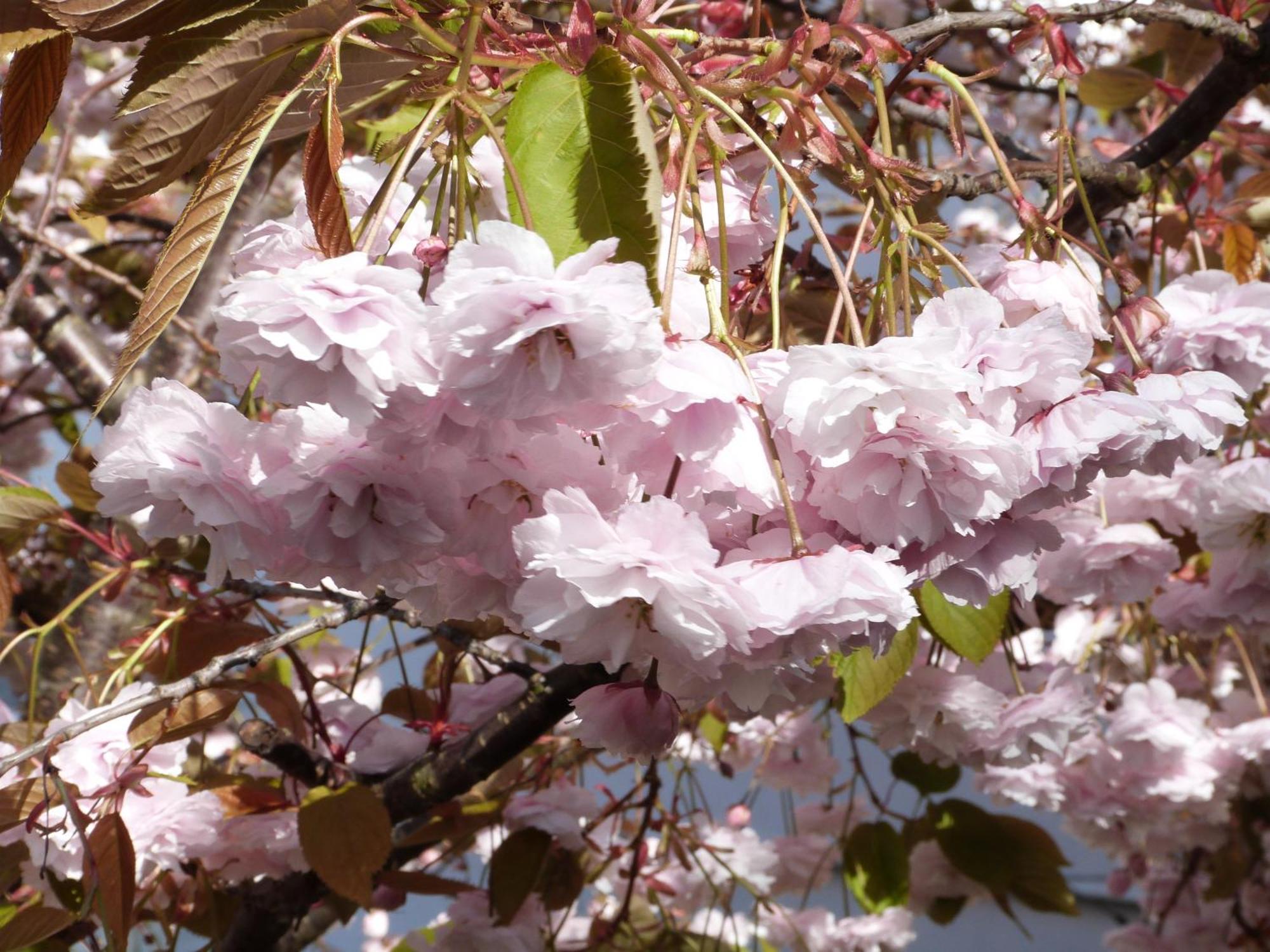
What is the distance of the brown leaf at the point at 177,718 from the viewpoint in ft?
2.59

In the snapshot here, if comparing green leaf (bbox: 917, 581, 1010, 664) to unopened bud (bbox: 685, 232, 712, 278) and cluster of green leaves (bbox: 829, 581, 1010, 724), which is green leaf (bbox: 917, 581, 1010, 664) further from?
unopened bud (bbox: 685, 232, 712, 278)

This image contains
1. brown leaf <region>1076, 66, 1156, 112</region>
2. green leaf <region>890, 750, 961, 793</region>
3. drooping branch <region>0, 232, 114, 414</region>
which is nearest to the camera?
brown leaf <region>1076, 66, 1156, 112</region>

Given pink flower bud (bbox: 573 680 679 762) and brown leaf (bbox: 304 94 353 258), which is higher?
brown leaf (bbox: 304 94 353 258)

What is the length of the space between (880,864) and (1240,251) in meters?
0.78

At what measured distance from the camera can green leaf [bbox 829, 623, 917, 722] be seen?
86 cm

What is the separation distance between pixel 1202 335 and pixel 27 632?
947 millimetres

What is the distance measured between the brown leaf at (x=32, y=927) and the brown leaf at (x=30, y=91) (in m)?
0.49

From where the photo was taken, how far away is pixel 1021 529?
1.72ft

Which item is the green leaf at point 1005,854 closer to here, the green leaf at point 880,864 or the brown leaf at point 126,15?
the green leaf at point 880,864

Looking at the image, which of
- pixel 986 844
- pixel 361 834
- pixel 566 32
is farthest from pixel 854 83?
pixel 986 844

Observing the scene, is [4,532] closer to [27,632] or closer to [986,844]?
[27,632]

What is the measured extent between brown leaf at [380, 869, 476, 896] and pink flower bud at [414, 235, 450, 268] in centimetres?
66

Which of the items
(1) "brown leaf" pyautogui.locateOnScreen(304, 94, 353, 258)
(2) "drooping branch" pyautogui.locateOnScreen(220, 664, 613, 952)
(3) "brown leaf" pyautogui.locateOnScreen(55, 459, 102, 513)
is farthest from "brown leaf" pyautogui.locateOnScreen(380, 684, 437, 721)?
(1) "brown leaf" pyautogui.locateOnScreen(304, 94, 353, 258)

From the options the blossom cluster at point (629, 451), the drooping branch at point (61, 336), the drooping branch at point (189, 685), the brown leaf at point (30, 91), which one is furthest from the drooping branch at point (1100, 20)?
the drooping branch at point (61, 336)
